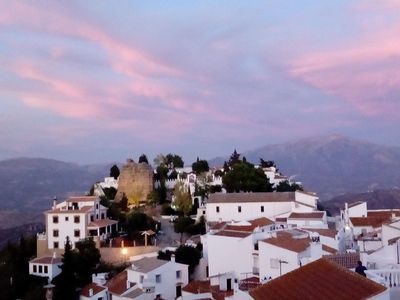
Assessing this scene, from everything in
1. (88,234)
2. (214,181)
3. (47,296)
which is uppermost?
(214,181)

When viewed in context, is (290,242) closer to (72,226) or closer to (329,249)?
(329,249)

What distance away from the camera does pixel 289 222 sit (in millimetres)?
27641

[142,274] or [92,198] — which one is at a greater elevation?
[92,198]

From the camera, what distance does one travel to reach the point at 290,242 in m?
19.7

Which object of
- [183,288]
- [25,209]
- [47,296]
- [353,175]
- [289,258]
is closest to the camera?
[289,258]

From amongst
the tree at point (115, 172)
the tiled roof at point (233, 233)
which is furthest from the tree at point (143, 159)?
the tiled roof at point (233, 233)

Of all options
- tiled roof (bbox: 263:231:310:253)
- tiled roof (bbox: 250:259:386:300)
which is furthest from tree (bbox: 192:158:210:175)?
tiled roof (bbox: 250:259:386:300)

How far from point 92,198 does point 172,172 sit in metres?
10.5

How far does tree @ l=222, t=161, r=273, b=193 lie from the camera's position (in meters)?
36.2

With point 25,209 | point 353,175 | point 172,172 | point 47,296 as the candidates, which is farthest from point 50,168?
point 47,296

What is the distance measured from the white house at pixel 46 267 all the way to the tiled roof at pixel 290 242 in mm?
12645

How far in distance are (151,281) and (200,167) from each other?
19.4 meters

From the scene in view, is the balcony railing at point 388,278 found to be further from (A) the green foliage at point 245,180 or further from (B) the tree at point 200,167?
(B) the tree at point 200,167

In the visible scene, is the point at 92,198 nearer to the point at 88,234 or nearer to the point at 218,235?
the point at 88,234
